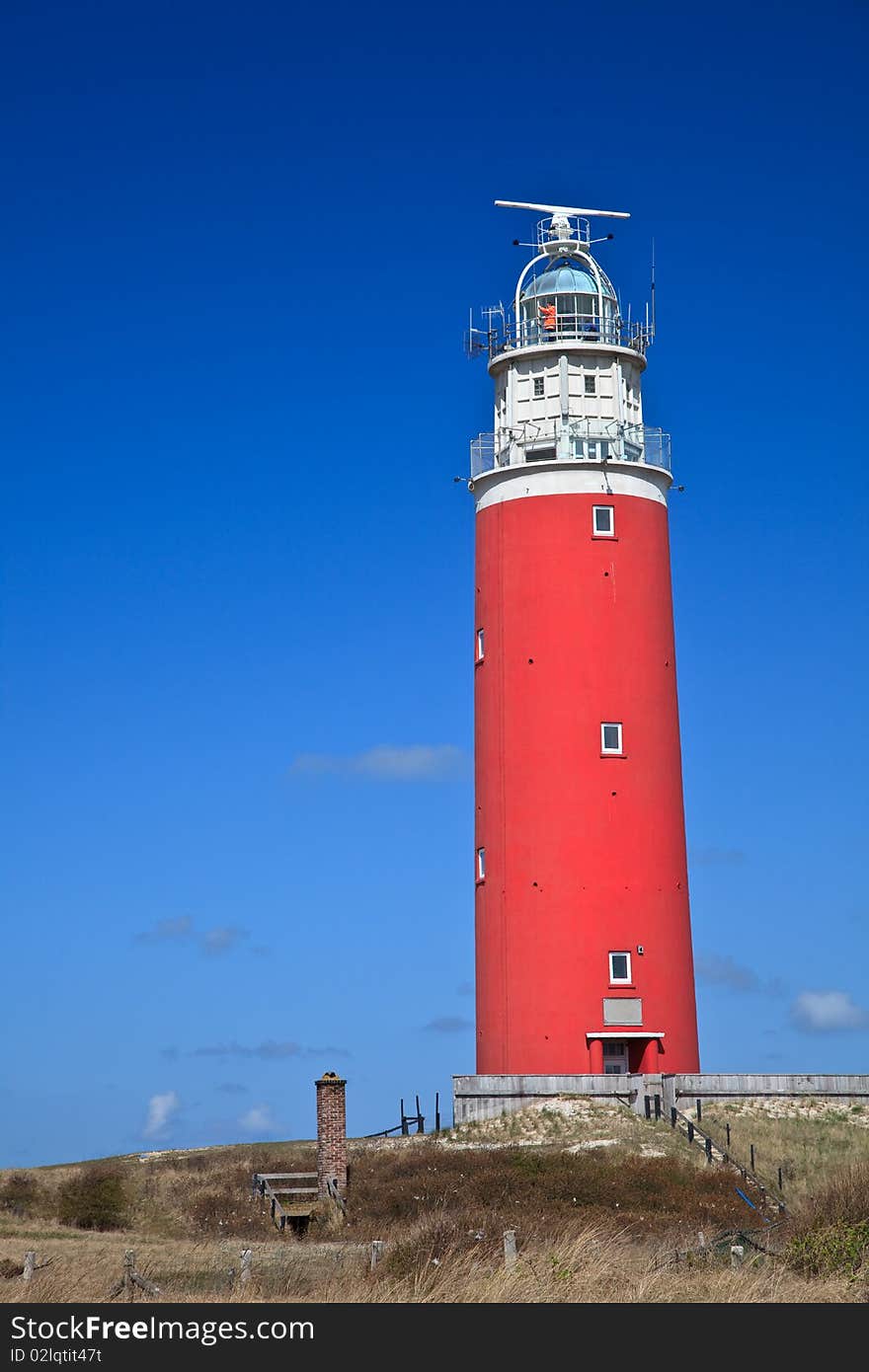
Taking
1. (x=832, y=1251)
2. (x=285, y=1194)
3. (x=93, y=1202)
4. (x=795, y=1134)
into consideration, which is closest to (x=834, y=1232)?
(x=832, y=1251)

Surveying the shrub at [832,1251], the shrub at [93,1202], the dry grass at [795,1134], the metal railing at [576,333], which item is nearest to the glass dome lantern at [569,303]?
the metal railing at [576,333]

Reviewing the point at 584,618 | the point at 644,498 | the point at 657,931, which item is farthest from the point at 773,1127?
the point at 644,498

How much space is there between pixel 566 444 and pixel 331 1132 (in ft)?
64.5

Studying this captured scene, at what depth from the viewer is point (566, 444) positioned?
4875 cm

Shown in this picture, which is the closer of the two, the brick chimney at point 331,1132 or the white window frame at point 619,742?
the brick chimney at point 331,1132

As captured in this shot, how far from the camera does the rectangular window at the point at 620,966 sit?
149ft

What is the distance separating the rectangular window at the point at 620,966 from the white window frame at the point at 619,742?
5.04m

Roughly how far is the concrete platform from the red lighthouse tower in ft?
5.98

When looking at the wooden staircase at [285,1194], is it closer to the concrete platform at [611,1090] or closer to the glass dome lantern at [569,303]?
the concrete platform at [611,1090]

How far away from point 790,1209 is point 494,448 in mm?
24591

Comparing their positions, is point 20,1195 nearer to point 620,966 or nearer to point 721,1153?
point 620,966

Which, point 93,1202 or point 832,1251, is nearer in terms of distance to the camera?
point 832,1251

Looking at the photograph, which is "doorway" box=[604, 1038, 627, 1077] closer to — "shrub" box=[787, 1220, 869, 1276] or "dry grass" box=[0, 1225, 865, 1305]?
"dry grass" box=[0, 1225, 865, 1305]
